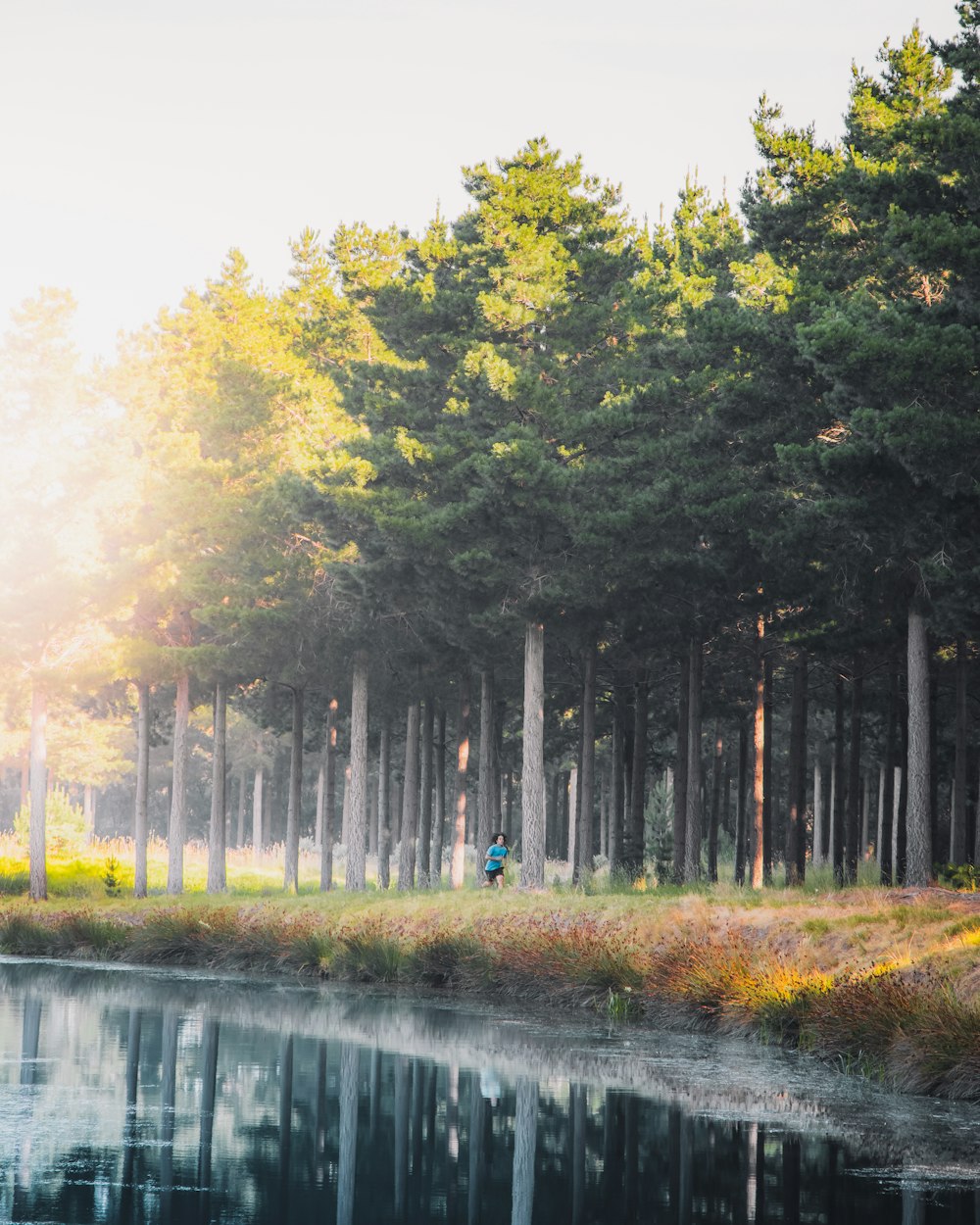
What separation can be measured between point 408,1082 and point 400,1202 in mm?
4965

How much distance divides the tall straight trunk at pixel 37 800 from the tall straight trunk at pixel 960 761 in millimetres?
24149

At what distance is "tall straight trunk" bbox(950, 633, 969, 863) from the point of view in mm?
33816

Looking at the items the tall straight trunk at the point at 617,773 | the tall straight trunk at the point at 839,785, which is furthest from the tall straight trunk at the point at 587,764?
the tall straight trunk at the point at 839,785

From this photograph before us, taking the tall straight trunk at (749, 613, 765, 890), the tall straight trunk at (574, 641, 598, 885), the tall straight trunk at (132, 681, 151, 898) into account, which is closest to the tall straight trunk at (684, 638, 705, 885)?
the tall straight trunk at (749, 613, 765, 890)

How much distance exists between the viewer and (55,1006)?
74.5 feet

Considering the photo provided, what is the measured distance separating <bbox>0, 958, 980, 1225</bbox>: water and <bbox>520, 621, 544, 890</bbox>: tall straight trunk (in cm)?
1244

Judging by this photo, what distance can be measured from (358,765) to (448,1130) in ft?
87.2

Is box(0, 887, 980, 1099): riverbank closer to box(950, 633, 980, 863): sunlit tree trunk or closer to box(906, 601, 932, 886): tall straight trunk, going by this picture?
box(906, 601, 932, 886): tall straight trunk

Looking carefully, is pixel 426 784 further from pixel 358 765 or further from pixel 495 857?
pixel 495 857

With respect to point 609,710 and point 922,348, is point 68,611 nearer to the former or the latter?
point 609,710

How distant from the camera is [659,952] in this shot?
23125 millimetres

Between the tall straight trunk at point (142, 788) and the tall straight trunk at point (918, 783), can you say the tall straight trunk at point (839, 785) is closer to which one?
the tall straight trunk at point (918, 783)

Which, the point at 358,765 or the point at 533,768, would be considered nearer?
the point at 533,768

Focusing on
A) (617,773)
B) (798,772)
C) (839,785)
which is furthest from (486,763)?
(839,785)
